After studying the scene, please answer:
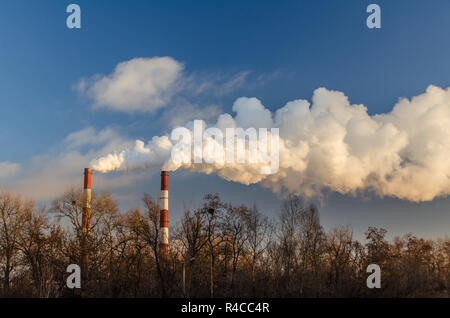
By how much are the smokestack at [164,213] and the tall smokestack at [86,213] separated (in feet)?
21.7

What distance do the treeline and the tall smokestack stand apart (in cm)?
34

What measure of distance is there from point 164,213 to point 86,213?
7336mm

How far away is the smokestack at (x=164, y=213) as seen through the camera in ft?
145

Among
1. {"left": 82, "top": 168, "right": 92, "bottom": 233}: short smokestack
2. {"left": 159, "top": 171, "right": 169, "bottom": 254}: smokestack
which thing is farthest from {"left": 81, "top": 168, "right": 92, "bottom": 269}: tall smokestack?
{"left": 159, "top": 171, "right": 169, "bottom": 254}: smokestack

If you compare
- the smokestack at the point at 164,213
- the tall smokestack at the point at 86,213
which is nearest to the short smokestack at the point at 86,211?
the tall smokestack at the point at 86,213

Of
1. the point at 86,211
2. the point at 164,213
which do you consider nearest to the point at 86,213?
the point at 86,211

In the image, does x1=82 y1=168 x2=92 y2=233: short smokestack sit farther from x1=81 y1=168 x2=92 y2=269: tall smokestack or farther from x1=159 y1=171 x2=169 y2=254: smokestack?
x1=159 y1=171 x2=169 y2=254: smokestack

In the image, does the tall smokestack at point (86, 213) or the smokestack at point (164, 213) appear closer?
the tall smokestack at point (86, 213)

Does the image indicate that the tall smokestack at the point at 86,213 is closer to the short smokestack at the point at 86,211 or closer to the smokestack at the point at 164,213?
the short smokestack at the point at 86,211

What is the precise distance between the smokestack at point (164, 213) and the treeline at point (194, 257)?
3.57 feet

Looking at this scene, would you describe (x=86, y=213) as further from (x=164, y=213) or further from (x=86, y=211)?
(x=164, y=213)

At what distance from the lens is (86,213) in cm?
4191

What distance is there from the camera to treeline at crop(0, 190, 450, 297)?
3734 centimetres
